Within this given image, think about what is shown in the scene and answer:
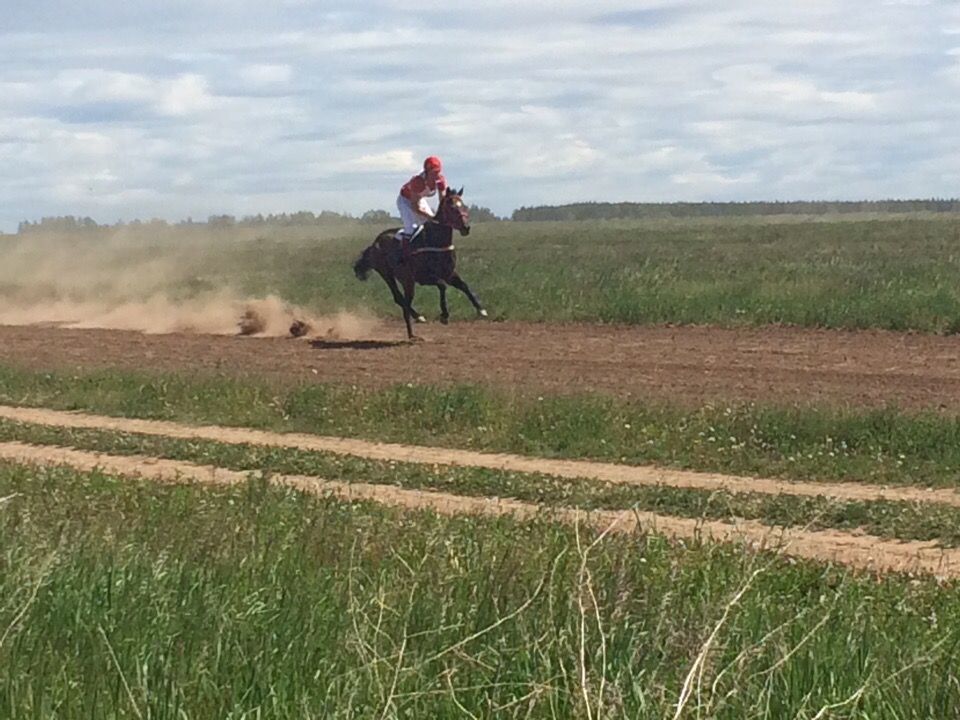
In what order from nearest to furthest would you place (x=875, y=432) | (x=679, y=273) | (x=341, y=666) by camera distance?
(x=341, y=666)
(x=875, y=432)
(x=679, y=273)

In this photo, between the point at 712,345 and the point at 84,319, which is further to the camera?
the point at 84,319

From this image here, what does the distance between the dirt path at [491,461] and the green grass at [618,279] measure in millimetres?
11319

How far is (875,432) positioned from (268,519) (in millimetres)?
7102

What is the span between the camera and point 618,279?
37938 mm

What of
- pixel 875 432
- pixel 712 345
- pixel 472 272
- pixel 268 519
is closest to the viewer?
pixel 268 519

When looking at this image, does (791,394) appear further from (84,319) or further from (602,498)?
(84,319)

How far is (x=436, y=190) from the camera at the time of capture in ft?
79.2

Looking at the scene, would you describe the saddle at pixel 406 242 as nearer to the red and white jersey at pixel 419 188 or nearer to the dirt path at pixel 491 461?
the red and white jersey at pixel 419 188

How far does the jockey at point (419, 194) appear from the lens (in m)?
24.0

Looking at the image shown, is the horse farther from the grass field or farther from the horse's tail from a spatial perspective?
the grass field

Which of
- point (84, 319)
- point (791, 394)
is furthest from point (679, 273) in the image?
point (791, 394)

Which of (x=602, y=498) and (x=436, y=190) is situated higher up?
(x=436, y=190)

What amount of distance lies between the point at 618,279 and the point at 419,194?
565 inches

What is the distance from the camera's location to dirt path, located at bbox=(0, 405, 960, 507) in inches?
→ 499
